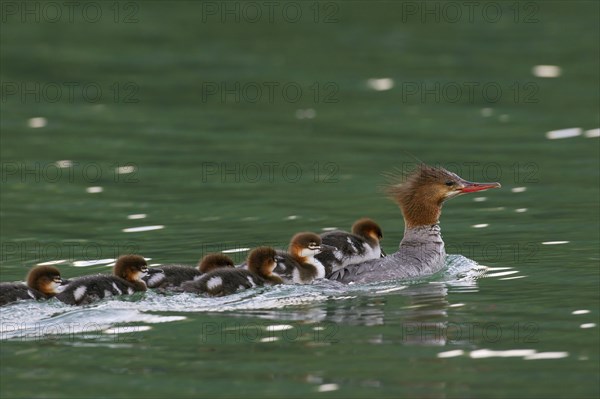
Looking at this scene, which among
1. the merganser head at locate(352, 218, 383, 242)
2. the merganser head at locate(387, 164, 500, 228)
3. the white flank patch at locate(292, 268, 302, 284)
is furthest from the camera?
Answer: the merganser head at locate(387, 164, 500, 228)

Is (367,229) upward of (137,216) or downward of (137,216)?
downward

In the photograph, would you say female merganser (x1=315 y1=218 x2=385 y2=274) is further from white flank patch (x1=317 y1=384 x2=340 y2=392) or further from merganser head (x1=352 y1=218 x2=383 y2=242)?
white flank patch (x1=317 y1=384 x2=340 y2=392)

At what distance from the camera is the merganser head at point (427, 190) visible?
1202 cm

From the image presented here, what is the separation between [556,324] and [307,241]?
7.69ft

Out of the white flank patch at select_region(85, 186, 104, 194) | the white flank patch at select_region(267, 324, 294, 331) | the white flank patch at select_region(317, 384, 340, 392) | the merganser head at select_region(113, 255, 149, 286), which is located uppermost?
the white flank patch at select_region(85, 186, 104, 194)

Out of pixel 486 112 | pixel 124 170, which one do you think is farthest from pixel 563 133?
pixel 124 170

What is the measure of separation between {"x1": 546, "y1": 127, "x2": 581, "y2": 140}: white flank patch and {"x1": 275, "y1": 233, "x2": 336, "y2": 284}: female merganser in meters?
7.80

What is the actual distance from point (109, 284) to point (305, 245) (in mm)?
1705

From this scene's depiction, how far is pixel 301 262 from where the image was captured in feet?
36.7

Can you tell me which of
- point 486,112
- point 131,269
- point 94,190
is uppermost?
point 486,112

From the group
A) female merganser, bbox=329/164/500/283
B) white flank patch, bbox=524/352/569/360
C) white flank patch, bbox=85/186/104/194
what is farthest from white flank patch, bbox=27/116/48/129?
white flank patch, bbox=524/352/569/360

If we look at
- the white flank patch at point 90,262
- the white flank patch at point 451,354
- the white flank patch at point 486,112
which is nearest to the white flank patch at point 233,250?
the white flank patch at point 90,262

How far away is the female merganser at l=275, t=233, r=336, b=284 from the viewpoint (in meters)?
11.0

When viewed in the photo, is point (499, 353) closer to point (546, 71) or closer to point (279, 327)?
point (279, 327)
